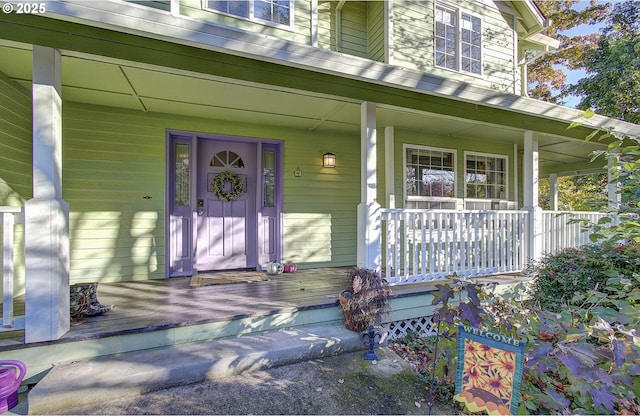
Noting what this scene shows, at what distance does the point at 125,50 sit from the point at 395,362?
358 cm

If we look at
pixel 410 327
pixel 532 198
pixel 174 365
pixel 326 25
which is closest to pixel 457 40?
pixel 326 25

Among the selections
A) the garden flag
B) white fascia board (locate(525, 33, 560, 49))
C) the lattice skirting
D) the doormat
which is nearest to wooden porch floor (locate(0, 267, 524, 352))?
the doormat

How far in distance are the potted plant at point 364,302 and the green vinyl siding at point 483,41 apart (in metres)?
3.61

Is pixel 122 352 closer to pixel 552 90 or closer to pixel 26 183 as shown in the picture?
pixel 26 183

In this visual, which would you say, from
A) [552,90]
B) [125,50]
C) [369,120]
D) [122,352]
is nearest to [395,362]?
[122,352]

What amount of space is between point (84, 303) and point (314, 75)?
10.2 feet

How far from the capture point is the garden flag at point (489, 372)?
143 cm

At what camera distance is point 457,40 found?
17.0ft

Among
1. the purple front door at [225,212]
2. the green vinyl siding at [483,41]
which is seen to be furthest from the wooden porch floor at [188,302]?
the green vinyl siding at [483,41]

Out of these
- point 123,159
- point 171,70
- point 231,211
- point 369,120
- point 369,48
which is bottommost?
point 231,211

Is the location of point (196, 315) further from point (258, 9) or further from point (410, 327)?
point (258, 9)

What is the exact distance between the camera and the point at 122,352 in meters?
2.35

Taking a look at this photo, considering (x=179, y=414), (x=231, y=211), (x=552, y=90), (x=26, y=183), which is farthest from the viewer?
(x=552, y=90)

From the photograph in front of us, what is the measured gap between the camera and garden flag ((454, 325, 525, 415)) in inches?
56.2
